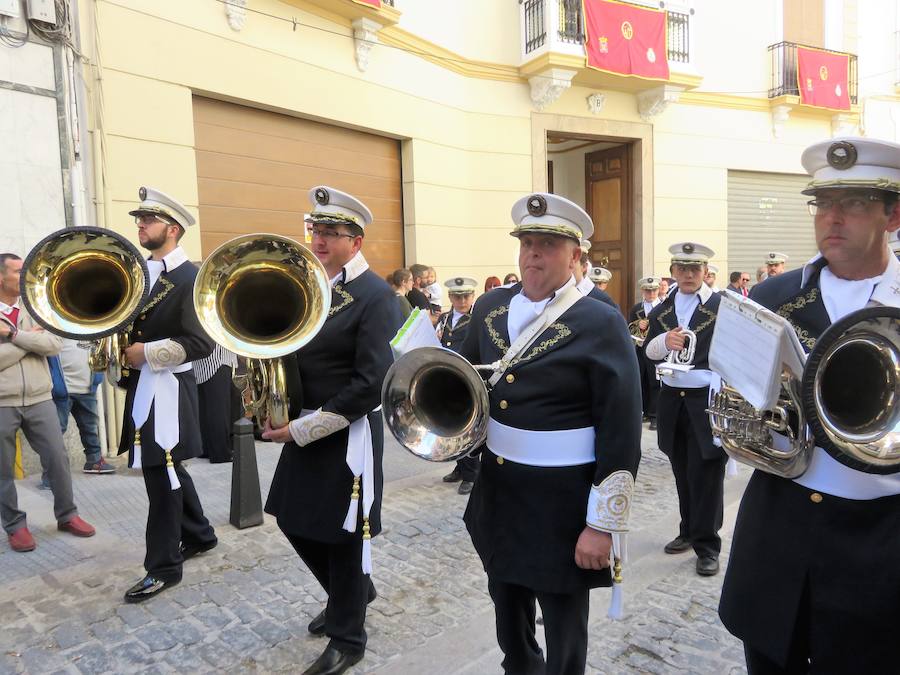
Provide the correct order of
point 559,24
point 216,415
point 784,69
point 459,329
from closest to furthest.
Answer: point 459,329, point 216,415, point 559,24, point 784,69

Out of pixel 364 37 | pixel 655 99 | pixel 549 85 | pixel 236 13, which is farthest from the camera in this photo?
pixel 655 99

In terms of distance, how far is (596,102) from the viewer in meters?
13.2

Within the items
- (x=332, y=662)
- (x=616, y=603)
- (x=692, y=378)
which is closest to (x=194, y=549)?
(x=332, y=662)

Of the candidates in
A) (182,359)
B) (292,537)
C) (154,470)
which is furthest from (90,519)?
(292,537)

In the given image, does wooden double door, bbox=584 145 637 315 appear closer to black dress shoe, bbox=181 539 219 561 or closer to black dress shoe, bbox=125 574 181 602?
black dress shoe, bbox=181 539 219 561

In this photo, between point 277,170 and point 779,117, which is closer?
point 277,170

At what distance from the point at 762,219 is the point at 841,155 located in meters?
15.2

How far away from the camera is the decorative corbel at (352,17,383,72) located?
30.6 feet

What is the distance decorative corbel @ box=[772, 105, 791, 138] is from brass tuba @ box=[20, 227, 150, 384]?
15.4 m

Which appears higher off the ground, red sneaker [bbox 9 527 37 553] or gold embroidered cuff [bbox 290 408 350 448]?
gold embroidered cuff [bbox 290 408 350 448]

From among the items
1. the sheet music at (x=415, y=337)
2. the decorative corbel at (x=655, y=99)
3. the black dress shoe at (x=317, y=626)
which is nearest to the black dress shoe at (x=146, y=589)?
the black dress shoe at (x=317, y=626)

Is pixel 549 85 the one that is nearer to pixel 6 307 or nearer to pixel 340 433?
pixel 6 307

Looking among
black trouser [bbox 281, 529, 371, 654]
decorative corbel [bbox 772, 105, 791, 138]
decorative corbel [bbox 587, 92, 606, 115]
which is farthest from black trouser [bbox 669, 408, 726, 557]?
decorative corbel [bbox 772, 105, 791, 138]

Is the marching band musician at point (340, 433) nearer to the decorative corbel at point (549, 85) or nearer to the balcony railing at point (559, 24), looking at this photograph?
the decorative corbel at point (549, 85)
